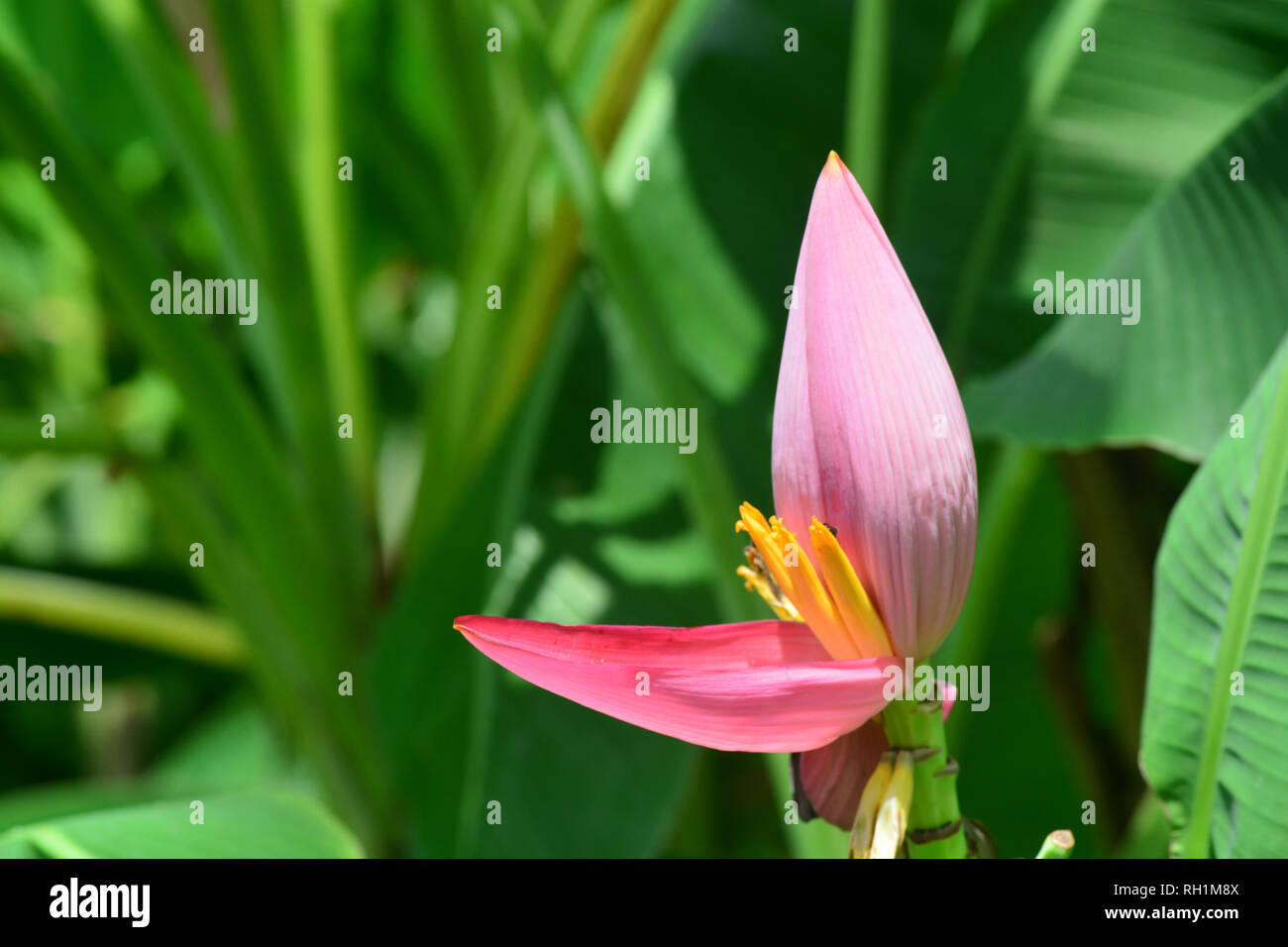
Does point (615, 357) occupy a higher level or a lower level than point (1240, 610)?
higher

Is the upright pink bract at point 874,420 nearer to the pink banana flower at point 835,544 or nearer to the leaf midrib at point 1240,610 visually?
the pink banana flower at point 835,544

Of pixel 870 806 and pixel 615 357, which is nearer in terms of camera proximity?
pixel 870 806

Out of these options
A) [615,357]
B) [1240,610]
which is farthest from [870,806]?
[615,357]

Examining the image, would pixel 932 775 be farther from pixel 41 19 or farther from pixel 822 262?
pixel 41 19

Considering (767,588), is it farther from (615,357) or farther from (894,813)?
(615,357)

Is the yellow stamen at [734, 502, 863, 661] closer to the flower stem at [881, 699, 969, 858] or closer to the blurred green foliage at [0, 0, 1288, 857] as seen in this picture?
the flower stem at [881, 699, 969, 858]

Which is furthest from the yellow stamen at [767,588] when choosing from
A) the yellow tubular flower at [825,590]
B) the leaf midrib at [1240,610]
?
the leaf midrib at [1240,610]

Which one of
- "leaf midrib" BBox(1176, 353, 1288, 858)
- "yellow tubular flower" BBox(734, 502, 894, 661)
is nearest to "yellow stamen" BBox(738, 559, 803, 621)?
"yellow tubular flower" BBox(734, 502, 894, 661)

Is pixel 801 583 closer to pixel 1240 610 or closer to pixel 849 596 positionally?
pixel 849 596
